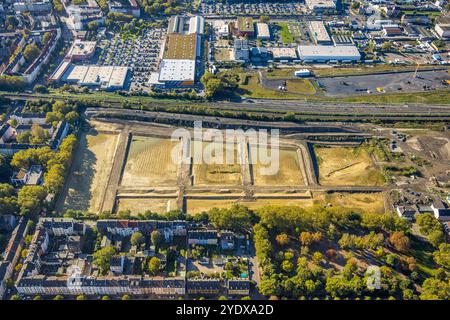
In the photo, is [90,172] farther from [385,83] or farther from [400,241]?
[385,83]

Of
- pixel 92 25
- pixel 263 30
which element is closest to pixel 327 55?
pixel 263 30

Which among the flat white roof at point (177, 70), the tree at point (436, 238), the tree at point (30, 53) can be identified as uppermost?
the tree at point (30, 53)

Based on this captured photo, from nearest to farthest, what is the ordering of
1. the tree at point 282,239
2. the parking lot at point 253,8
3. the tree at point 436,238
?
the tree at point 282,239 < the tree at point 436,238 < the parking lot at point 253,8

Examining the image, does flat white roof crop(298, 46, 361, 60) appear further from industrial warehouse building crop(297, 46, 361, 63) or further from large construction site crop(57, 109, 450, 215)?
large construction site crop(57, 109, 450, 215)

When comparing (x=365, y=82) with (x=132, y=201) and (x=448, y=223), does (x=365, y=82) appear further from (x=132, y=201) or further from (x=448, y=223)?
(x=132, y=201)

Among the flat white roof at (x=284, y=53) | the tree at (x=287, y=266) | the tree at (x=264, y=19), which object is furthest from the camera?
the tree at (x=264, y=19)

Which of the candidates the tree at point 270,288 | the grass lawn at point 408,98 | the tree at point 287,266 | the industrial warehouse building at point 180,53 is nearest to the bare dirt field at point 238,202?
the tree at point 287,266

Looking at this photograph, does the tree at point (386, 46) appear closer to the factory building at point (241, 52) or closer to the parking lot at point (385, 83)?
the parking lot at point (385, 83)

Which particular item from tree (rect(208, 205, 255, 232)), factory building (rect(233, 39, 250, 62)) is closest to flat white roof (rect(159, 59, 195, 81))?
factory building (rect(233, 39, 250, 62))
